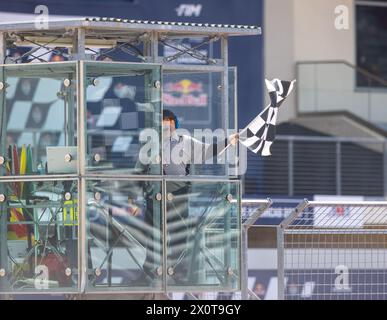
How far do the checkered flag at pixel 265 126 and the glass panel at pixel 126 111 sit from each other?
98cm

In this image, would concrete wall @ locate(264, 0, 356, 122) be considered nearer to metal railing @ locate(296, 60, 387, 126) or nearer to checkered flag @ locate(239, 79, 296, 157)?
metal railing @ locate(296, 60, 387, 126)

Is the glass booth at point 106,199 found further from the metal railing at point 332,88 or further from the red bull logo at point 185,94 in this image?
the metal railing at point 332,88

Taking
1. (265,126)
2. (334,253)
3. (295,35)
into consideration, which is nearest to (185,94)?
(265,126)

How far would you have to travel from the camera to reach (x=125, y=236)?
38.5ft

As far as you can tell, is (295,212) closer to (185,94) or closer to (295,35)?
(185,94)

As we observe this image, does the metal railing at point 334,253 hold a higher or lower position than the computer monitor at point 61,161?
lower

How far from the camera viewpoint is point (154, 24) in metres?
11.9

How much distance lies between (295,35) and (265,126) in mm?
12198

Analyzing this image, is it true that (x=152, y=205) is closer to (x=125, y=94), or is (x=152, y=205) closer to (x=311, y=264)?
(x=125, y=94)

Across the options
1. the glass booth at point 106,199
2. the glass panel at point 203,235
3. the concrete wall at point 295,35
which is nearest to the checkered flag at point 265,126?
the glass booth at point 106,199

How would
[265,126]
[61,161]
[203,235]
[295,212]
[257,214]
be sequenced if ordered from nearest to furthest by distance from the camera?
[61,161]
[203,235]
[295,212]
[265,126]
[257,214]

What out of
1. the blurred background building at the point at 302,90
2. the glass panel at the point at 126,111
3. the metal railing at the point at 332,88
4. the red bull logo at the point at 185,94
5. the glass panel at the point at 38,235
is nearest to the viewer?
the glass panel at the point at 38,235

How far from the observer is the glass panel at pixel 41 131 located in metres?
11.6

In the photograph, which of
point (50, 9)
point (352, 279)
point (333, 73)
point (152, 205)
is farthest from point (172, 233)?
point (333, 73)
